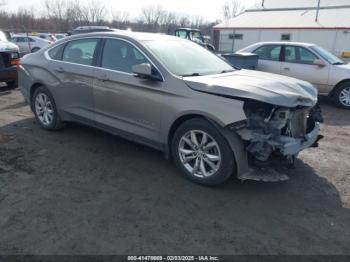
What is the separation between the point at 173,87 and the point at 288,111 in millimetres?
1343

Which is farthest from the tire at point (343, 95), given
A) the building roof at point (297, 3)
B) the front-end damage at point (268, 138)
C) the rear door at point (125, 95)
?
the building roof at point (297, 3)

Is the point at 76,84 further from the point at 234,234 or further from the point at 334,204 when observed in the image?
the point at 334,204

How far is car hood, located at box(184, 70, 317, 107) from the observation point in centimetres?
350

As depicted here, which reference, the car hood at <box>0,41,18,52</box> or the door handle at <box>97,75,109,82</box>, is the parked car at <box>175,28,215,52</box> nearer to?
the car hood at <box>0,41,18,52</box>

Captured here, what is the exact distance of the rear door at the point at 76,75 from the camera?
4.88 metres

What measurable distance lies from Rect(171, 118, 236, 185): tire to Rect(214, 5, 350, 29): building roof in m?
22.6

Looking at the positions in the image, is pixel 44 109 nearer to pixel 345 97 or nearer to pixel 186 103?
pixel 186 103

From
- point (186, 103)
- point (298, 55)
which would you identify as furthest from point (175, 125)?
point (298, 55)

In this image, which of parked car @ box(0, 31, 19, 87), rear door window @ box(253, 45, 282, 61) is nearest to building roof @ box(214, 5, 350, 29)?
rear door window @ box(253, 45, 282, 61)

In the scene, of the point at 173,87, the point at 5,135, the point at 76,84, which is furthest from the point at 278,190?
the point at 5,135

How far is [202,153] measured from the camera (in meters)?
3.86

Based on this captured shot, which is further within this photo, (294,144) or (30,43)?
(30,43)

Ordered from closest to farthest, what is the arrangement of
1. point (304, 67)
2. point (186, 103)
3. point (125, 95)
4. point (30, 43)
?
point (186, 103), point (125, 95), point (304, 67), point (30, 43)

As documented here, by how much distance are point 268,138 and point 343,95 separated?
5990mm
